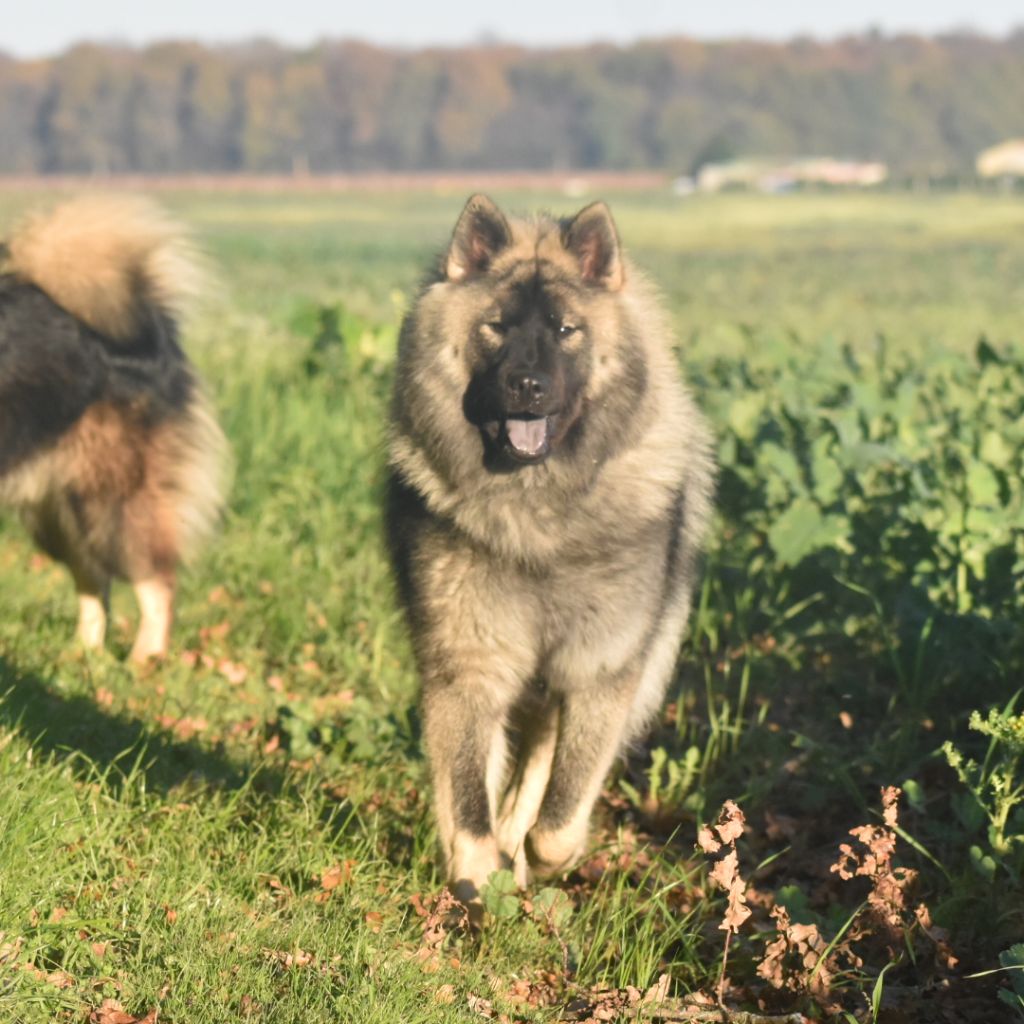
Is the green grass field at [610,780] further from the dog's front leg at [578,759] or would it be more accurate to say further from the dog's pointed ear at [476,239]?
the dog's pointed ear at [476,239]

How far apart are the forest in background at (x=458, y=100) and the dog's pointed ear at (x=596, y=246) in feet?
353

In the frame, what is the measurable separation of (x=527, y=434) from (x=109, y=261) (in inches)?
123

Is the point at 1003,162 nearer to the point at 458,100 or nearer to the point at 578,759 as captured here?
the point at 458,100

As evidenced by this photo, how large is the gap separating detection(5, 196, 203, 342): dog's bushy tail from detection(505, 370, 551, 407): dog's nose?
9.68 ft

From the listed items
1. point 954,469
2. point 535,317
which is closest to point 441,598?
point 535,317

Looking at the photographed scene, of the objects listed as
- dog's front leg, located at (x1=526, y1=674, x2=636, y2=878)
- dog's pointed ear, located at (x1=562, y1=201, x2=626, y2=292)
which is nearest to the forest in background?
dog's pointed ear, located at (x1=562, y1=201, x2=626, y2=292)

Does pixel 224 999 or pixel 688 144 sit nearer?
pixel 224 999

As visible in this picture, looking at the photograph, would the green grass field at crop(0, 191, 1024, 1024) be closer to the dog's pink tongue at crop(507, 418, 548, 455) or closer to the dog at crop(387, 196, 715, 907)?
the dog at crop(387, 196, 715, 907)

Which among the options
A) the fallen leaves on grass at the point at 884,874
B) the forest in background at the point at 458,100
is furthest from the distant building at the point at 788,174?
the fallen leaves on grass at the point at 884,874

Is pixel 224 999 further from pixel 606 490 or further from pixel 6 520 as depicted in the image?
pixel 6 520

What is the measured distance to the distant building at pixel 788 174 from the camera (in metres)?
82.1

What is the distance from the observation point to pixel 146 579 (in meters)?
6.27

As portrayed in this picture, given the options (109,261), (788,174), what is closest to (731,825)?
(109,261)

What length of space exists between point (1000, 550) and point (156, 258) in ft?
12.8
